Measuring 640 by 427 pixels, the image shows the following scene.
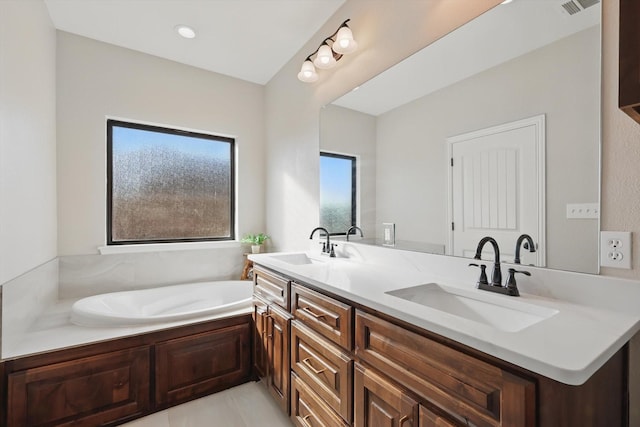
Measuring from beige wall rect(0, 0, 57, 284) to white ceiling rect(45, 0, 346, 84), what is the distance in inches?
11.6

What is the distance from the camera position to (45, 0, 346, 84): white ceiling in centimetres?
213

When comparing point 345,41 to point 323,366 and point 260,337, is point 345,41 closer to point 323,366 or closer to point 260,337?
point 323,366

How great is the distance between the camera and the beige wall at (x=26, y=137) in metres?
1.54

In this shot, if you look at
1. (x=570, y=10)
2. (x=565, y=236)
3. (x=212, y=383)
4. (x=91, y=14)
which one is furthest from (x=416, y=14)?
(x=212, y=383)

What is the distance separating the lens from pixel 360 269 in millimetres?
1682

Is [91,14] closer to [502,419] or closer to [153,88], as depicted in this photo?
[153,88]

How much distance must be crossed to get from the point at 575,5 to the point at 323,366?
1.74 meters

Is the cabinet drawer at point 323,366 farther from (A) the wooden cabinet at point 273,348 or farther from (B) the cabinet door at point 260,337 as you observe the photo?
(B) the cabinet door at point 260,337

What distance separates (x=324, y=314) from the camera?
1341mm

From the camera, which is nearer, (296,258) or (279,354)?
(279,354)

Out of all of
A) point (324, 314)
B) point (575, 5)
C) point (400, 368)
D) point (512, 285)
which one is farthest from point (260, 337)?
point (575, 5)

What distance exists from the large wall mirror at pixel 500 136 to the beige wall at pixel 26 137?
80.5 inches

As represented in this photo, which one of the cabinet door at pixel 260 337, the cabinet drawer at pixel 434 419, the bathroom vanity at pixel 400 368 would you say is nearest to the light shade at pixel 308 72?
the bathroom vanity at pixel 400 368

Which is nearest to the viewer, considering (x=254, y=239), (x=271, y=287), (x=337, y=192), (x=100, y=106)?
(x=271, y=287)
